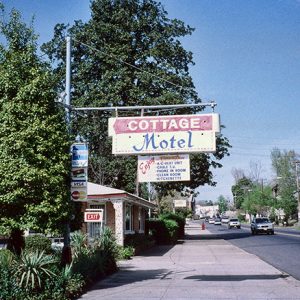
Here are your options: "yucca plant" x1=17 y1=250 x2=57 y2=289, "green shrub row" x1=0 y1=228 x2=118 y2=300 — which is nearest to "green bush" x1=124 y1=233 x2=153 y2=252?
"green shrub row" x1=0 y1=228 x2=118 y2=300

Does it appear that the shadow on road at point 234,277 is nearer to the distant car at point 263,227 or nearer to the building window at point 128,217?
the building window at point 128,217

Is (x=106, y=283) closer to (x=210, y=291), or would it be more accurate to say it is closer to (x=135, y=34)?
(x=210, y=291)

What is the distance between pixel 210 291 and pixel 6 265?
4931 mm

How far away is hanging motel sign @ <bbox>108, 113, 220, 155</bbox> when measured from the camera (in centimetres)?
1234

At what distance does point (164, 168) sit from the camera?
12.3m

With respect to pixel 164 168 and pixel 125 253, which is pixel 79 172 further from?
pixel 125 253

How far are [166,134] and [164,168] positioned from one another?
902mm

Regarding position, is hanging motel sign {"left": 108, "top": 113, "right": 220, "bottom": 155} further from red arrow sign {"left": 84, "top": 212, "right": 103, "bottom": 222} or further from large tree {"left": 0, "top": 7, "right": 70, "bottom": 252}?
red arrow sign {"left": 84, "top": 212, "right": 103, "bottom": 222}

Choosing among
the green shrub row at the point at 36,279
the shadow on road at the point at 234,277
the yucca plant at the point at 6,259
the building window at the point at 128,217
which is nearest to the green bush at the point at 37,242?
the building window at the point at 128,217

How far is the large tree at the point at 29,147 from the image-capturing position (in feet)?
34.4

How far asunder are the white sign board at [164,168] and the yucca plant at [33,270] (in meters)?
3.27

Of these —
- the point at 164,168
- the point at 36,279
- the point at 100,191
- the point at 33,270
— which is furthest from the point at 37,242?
the point at 33,270

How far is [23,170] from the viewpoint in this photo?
10367 millimetres

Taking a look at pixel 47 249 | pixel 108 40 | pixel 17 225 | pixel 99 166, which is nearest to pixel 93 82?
pixel 108 40
